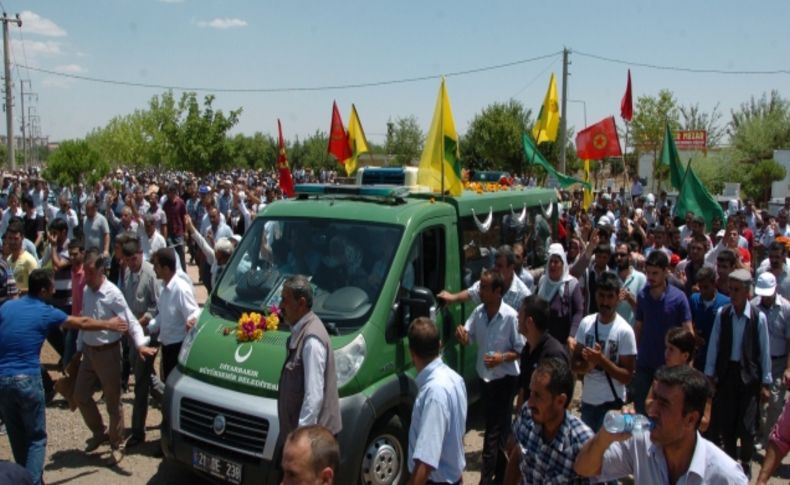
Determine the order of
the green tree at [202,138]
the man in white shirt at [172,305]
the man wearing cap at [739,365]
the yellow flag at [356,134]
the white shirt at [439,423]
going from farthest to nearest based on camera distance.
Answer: the green tree at [202,138]
the yellow flag at [356,134]
the man in white shirt at [172,305]
the man wearing cap at [739,365]
the white shirt at [439,423]

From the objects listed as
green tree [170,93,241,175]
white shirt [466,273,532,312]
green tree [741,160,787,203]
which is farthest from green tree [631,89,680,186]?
white shirt [466,273,532,312]

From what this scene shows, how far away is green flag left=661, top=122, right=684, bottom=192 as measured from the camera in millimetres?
12086

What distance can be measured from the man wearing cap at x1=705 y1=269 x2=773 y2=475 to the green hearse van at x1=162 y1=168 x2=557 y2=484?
7.31 ft

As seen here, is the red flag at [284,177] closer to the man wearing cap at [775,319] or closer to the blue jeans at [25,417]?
the blue jeans at [25,417]

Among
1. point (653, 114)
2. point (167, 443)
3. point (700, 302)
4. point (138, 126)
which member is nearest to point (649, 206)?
point (700, 302)

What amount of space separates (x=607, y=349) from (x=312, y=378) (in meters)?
2.28

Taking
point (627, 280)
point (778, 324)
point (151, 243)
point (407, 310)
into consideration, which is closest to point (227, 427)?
point (407, 310)

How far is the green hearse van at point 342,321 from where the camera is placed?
479 cm

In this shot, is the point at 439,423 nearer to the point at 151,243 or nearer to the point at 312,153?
the point at 151,243

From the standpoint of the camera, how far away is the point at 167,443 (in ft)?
16.8

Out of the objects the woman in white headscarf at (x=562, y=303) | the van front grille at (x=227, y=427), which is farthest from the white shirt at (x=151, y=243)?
the woman in white headscarf at (x=562, y=303)

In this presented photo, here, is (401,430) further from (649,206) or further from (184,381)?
(649,206)

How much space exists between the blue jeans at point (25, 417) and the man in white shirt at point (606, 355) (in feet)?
13.3

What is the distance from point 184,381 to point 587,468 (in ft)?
10.8
